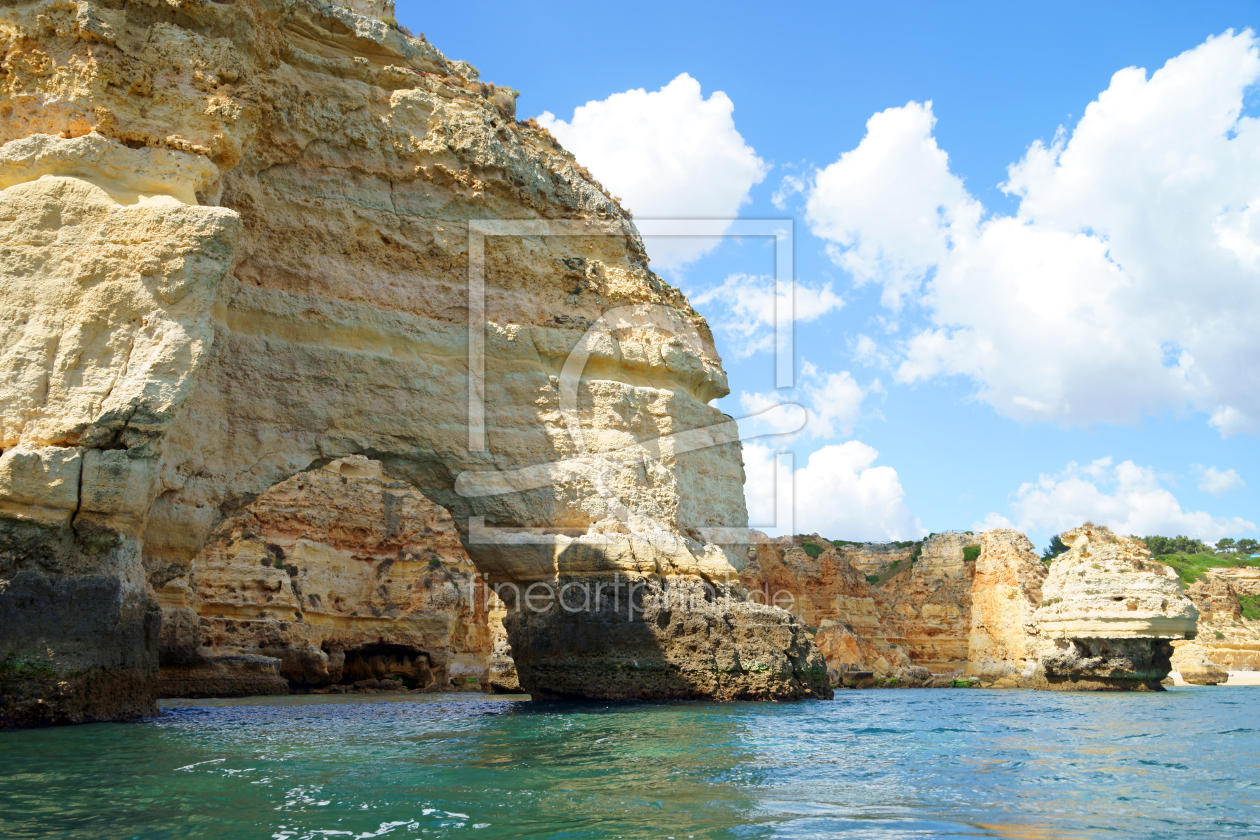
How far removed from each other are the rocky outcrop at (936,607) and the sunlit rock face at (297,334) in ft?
66.5

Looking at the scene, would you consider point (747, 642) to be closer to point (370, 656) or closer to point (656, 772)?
point (656, 772)

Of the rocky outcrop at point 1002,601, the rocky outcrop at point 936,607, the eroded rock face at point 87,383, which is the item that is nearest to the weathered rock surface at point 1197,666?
the rocky outcrop at point 1002,601

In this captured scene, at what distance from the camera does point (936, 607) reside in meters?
33.1

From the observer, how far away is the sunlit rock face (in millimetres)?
8570

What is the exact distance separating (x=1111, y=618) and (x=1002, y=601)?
1225 cm

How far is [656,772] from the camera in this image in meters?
6.20

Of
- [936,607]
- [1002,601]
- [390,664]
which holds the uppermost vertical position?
[1002,601]

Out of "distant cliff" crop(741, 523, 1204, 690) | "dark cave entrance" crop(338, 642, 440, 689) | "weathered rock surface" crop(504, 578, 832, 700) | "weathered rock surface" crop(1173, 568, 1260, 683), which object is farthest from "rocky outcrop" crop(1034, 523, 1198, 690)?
"dark cave entrance" crop(338, 642, 440, 689)

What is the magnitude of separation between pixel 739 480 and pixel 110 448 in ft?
32.2

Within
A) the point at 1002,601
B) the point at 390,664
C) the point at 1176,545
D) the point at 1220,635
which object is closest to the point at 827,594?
the point at 1002,601

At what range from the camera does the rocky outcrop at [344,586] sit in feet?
62.6

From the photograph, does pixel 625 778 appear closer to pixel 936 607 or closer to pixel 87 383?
pixel 87 383

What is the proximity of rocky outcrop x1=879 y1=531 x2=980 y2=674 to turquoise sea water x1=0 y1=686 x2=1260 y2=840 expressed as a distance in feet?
75.2

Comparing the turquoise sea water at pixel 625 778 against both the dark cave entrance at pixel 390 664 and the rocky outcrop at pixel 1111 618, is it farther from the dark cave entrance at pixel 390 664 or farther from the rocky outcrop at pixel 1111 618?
the dark cave entrance at pixel 390 664
